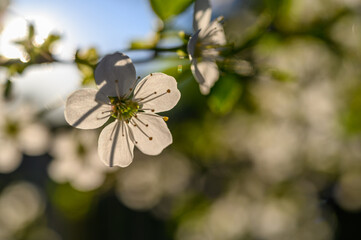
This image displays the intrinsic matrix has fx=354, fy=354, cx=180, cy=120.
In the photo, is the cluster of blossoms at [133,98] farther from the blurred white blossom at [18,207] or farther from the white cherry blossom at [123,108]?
the blurred white blossom at [18,207]

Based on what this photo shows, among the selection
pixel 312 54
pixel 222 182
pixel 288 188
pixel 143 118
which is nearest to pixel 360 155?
pixel 288 188

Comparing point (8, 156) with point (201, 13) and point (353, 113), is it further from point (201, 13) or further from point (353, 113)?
point (353, 113)

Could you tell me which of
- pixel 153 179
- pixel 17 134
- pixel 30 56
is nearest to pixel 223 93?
pixel 30 56

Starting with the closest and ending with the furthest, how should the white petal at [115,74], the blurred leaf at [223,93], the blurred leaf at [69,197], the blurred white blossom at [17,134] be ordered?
the white petal at [115,74] < the blurred leaf at [223,93] < the blurred white blossom at [17,134] < the blurred leaf at [69,197]

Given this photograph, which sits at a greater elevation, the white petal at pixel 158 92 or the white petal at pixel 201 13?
the white petal at pixel 201 13

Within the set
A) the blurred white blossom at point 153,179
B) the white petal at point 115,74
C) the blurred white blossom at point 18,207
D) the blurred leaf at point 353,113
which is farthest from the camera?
the blurred white blossom at point 18,207

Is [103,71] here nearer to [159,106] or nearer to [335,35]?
[159,106]

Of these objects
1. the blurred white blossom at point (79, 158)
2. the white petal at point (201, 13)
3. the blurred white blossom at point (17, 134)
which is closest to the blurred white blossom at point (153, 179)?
the blurred white blossom at point (79, 158)
